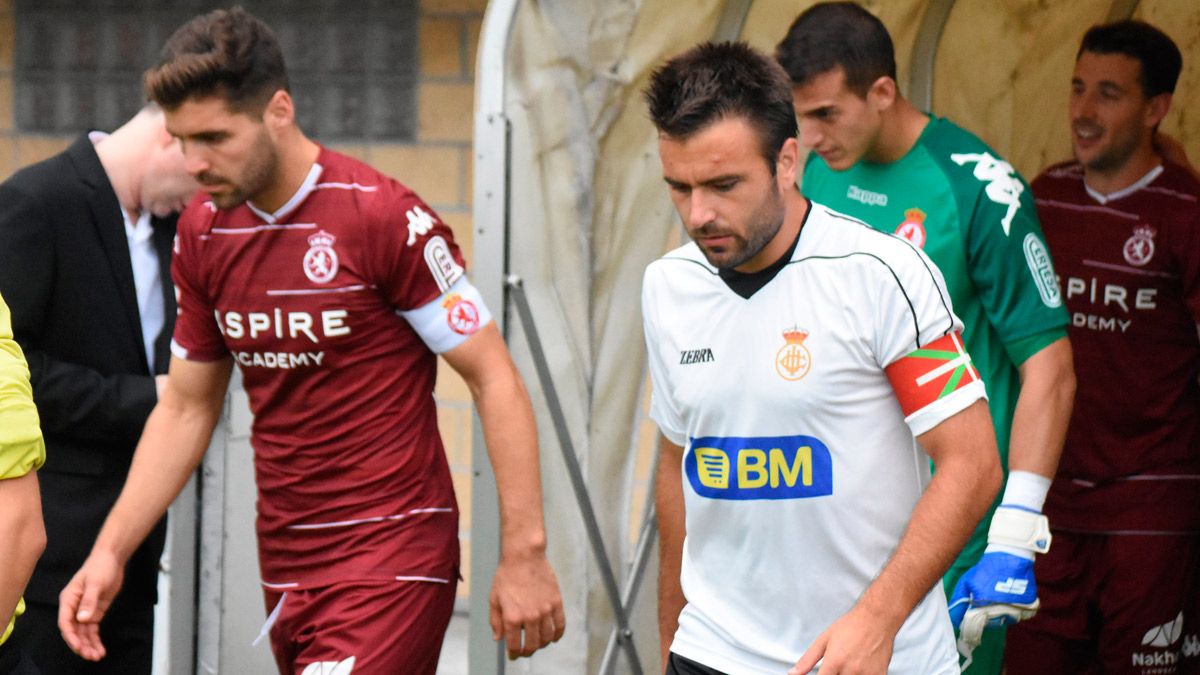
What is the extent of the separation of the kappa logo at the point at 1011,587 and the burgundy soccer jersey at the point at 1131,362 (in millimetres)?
1297

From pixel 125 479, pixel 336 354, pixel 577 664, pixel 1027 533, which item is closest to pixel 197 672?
pixel 125 479

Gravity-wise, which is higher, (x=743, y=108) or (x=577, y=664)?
(x=743, y=108)

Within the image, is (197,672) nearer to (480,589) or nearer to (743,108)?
(480,589)

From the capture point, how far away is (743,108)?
2.95 meters

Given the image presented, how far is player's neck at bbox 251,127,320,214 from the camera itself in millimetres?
3672

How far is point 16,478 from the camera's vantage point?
2656mm

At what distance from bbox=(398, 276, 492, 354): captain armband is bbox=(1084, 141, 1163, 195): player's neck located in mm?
2031

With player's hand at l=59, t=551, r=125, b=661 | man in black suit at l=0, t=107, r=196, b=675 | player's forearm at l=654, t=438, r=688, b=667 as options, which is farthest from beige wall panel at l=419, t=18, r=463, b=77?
player's forearm at l=654, t=438, r=688, b=667

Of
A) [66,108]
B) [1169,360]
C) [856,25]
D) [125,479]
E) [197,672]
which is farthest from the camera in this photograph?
[66,108]

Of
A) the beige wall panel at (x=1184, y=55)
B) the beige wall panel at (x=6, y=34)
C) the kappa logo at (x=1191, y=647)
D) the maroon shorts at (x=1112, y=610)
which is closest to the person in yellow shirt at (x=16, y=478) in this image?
the maroon shorts at (x=1112, y=610)

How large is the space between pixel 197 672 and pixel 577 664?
1.29 meters

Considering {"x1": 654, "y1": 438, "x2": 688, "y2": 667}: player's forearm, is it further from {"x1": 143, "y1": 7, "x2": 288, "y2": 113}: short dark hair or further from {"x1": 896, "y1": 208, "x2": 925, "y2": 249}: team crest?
{"x1": 143, "y1": 7, "x2": 288, "y2": 113}: short dark hair

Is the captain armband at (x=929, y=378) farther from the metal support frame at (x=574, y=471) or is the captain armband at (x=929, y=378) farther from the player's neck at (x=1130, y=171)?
the player's neck at (x=1130, y=171)

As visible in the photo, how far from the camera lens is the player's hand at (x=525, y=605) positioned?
3.52m
